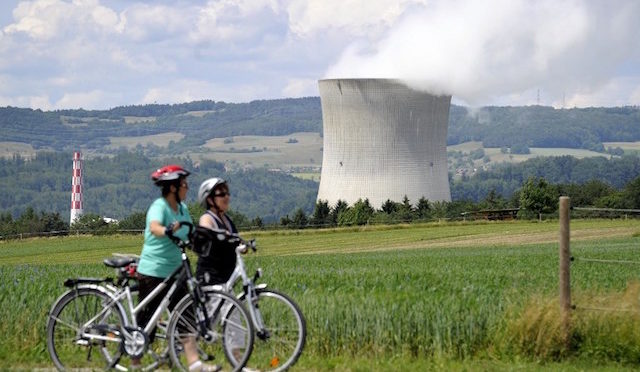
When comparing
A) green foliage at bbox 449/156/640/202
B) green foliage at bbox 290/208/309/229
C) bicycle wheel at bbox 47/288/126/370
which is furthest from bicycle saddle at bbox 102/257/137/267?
green foliage at bbox 449/156/640/202

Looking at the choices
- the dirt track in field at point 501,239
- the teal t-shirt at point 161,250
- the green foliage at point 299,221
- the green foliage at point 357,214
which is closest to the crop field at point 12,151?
the green foliage at point 299,221

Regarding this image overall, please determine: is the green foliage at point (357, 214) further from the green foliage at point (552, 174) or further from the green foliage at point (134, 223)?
the green foliage at point (552, 174)

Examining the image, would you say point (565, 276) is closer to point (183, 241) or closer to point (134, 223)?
point (183, 241)

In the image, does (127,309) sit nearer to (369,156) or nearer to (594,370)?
(594,370)

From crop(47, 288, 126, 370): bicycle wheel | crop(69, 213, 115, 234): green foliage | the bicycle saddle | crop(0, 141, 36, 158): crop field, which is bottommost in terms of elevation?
crop(69, 213, 115, 234): green foliage

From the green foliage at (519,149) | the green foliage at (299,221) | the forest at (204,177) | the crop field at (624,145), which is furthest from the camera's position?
the green foliage at (519,149)

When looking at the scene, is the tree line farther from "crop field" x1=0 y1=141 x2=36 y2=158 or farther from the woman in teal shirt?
"crop field" x1=0 y1=141 x2=36 y2=158

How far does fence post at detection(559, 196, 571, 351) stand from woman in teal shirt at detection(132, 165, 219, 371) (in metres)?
2.55

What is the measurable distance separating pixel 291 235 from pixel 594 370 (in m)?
34.6

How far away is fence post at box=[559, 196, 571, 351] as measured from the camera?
7.69 m

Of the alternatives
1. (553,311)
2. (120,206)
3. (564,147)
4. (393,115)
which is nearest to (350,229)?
(393,115)

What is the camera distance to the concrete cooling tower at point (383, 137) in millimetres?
39281

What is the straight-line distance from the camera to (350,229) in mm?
42438

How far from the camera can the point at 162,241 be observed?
6.94m
